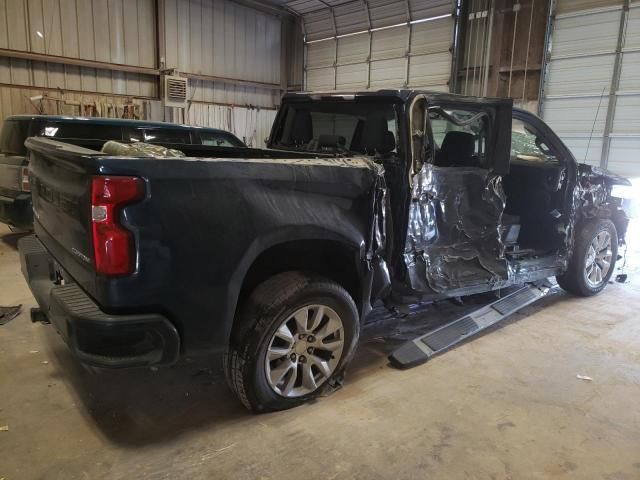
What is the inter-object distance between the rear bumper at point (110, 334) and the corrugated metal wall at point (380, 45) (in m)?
9.61

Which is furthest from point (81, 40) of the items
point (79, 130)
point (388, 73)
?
point (388, 73)

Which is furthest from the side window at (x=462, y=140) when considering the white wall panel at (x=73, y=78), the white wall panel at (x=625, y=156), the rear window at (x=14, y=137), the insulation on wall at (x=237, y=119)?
the insulation on wall at (x=237, y=119)

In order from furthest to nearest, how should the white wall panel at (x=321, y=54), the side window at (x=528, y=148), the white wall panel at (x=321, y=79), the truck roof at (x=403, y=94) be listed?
the white wall panel at (x=321, y=79)
the white wall panel at (x=321, y=54)
the side window at (x=528, y=148)
the truck roof at (x=403, y=94)

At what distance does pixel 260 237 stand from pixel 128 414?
1246mm

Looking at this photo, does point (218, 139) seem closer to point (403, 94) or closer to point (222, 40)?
point (403, 94)

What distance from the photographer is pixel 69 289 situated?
228 centimetres

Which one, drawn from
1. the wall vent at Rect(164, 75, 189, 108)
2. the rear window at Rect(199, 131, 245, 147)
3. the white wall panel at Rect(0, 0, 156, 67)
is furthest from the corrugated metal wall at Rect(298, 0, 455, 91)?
the rear window at Rect(199, 131, 245, 147)

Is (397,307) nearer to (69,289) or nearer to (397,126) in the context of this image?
(397,126)

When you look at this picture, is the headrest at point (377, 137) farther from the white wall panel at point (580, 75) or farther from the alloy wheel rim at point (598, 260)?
the white wall panel at point (580, 75)

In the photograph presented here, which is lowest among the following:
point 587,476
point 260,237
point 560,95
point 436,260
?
point 587,476

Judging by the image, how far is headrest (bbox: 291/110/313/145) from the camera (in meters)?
3.97

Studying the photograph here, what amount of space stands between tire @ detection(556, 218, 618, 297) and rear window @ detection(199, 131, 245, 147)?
4680mm

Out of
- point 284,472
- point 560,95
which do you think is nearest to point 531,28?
point 560,95

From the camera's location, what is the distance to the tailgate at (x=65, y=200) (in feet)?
6.75
